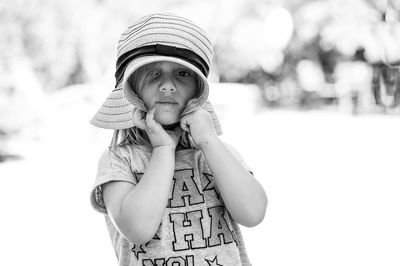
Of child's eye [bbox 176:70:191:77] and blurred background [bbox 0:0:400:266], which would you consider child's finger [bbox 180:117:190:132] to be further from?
blurred background [bbox 0:0:400:266]

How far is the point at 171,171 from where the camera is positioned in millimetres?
1228

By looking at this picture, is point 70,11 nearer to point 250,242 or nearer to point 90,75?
point 90,75

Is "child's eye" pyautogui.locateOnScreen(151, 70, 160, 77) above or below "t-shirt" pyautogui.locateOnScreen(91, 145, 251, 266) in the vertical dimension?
above

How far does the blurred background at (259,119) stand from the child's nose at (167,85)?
7.44 feet

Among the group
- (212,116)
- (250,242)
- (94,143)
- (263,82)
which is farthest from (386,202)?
(263,82)

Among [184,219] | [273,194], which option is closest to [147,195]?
[184,219]

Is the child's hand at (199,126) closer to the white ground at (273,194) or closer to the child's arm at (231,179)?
the child's arm at (231,179)

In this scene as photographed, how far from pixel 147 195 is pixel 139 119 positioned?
0.62ft

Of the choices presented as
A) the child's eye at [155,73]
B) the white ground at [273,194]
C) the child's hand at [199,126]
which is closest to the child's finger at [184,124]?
the child's hand at [199,126]

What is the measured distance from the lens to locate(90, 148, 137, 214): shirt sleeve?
49.7 inches

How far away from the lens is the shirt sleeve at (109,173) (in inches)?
49.7

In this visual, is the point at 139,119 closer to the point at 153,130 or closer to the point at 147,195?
the point at 153,130

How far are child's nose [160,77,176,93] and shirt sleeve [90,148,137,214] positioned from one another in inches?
7.1

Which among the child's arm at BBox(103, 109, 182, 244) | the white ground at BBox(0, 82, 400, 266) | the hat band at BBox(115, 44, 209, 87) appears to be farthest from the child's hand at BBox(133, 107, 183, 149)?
the white ground at BBox(0, 82, 400, 266)
